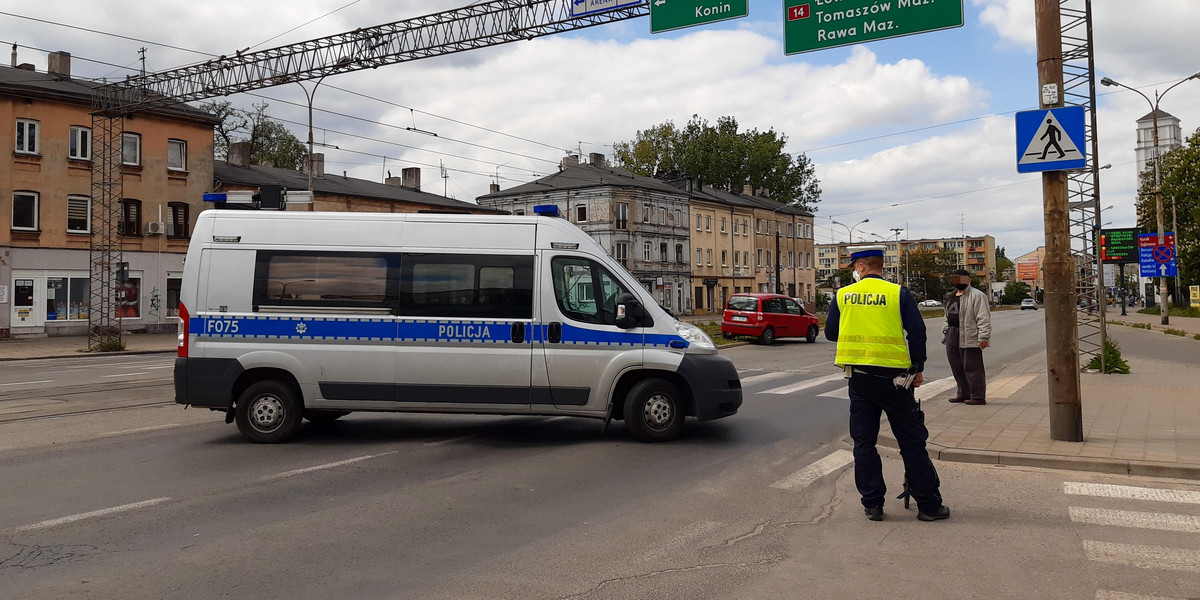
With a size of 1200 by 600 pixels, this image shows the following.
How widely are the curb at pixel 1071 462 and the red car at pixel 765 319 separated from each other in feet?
69.1

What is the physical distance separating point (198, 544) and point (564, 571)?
2371mm

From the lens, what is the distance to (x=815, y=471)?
7.89m

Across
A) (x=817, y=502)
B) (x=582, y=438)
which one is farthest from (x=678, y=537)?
(x=582, y=438)

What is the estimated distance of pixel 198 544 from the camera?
5.47 m

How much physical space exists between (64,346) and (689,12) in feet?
82.8

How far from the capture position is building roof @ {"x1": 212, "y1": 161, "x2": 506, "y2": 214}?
43125 mm

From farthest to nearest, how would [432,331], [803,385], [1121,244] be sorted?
[1121,244], [803,385], [432,331]

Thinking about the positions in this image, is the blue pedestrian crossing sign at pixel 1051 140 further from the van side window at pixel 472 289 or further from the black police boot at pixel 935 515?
the van side window at pixel 472 289

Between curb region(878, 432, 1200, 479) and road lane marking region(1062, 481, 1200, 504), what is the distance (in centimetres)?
49

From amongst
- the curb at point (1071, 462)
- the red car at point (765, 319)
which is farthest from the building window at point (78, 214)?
the curb at point (1071, 462)

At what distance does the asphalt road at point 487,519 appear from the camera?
4.73 metres

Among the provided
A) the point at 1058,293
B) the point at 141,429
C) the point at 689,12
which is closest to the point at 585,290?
the point at 1058,293

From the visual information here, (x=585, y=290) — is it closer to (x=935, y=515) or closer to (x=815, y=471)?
(x=815, y=471)

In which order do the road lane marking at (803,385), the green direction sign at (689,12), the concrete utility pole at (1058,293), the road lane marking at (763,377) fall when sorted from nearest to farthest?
1. the concrete utility pole at (1058,293)
2. the road lane marking at (803,385)
3. the green direction sign at (689,12)
4. the road lane marking at (763,377)
